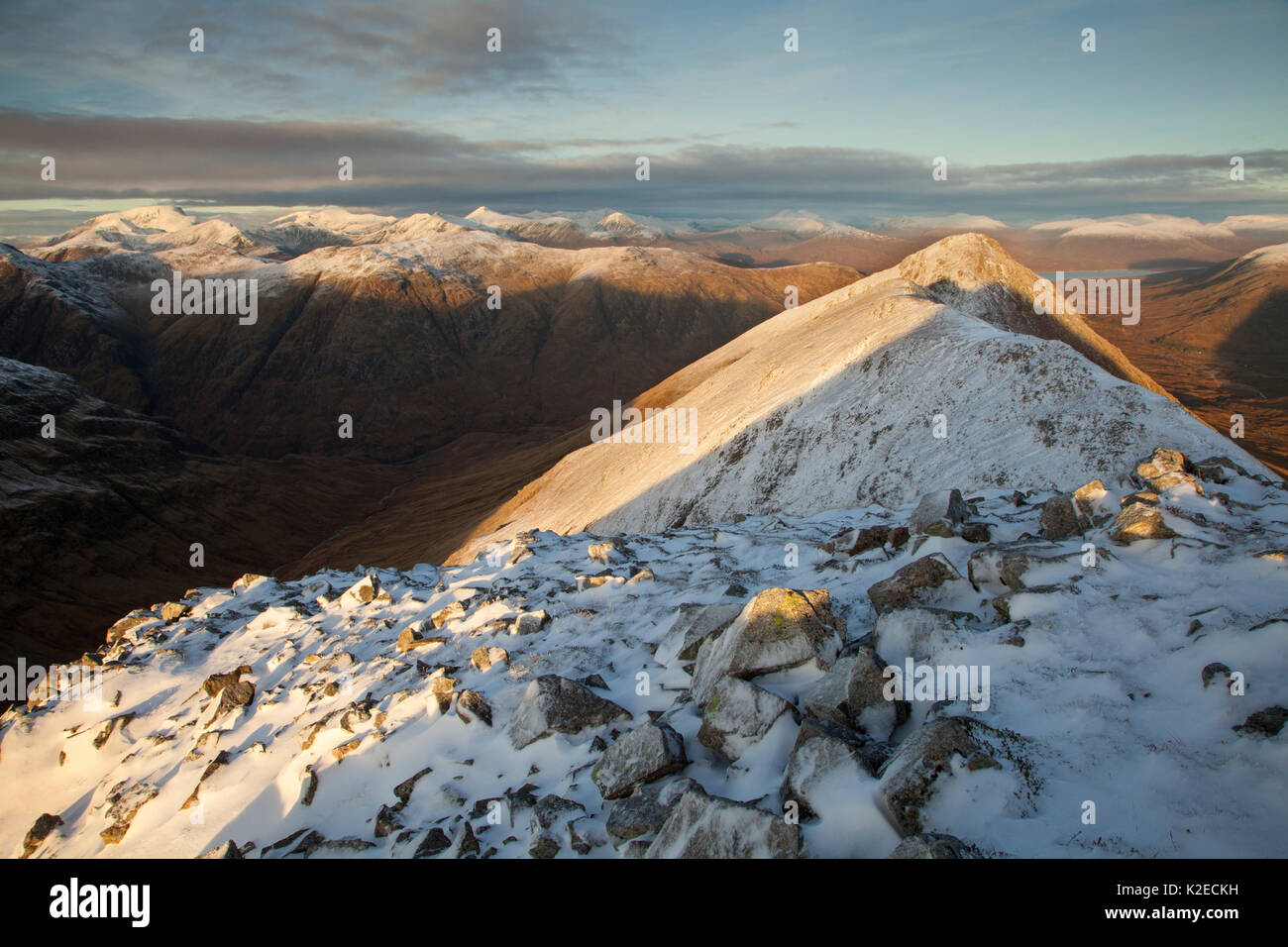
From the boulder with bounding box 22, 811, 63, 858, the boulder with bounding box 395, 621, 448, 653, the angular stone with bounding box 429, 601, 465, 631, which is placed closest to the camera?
the boulder with bounding box 22, 811, 63, 858

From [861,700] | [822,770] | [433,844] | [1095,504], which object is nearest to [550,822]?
[433,844]

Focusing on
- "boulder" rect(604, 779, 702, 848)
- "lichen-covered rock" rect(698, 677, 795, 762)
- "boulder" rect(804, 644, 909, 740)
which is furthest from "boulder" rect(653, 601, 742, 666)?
"boulder" rect(604, 779, 702, 848)

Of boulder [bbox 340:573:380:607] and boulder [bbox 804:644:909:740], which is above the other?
boulder [bbox 804:644:909:740]

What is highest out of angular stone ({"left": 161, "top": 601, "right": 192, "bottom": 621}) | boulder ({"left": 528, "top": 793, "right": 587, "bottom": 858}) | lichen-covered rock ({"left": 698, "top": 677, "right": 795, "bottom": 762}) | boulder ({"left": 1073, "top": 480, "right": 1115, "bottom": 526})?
boulder ({"left": 1073, "top": 480, "right": 1115, "bottom": 526})

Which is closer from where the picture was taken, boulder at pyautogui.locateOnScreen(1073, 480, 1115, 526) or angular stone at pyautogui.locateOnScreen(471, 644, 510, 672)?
boulder at pyautogui.locateOnScreen(1073, 480, 1115, 526)

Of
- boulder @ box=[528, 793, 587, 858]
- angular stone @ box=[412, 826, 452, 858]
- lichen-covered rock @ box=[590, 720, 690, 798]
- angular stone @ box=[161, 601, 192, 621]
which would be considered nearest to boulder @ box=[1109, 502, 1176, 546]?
lichen-covered rock @ box=[590, 720, 690, 798]

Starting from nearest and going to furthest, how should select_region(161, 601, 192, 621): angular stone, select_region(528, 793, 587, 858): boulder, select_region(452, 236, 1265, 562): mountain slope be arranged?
select_region(528, 793, 587, 858): boulder
select_region(161, 601, 192, 621): angular stone
select_region(452, 236, 1265, 562): mountain slope

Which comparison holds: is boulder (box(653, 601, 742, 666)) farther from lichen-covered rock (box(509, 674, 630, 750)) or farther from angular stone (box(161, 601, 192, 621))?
angular stone (box(161, 601, 192, 621))
